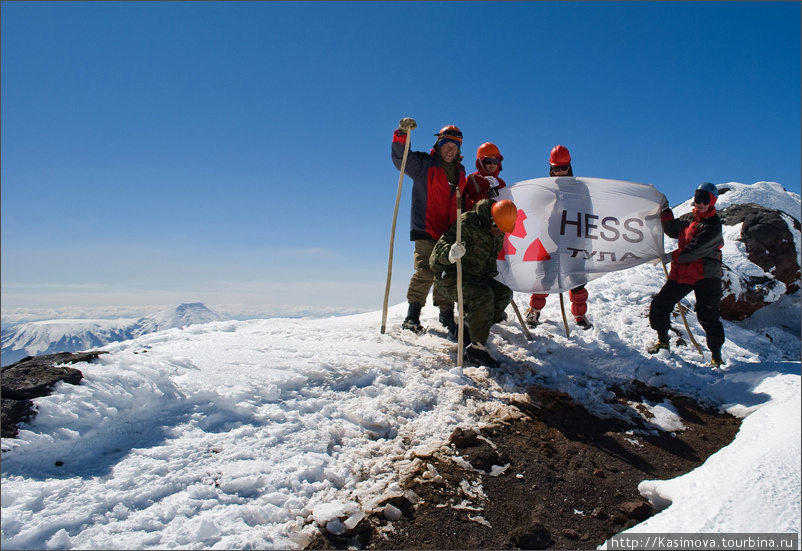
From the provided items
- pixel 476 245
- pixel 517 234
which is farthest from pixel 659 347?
pixel 476 245

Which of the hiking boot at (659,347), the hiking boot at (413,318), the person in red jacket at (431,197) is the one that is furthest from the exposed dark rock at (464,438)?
the hiking boot at (659,347)

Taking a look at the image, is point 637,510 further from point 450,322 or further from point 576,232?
point 576,232

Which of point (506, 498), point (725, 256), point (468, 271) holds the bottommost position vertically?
point (506, 498)

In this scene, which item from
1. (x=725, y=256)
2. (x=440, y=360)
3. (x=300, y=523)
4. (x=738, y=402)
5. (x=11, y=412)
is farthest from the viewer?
(x=725, y=256)

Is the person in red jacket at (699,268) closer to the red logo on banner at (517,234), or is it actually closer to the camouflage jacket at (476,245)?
the red logo on banner at (517,234)

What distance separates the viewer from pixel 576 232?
6.02 meters

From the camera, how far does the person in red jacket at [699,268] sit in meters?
5.38

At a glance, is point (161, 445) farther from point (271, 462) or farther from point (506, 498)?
point (506, 498)

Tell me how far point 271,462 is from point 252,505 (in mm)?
402

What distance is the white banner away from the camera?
5887 mm

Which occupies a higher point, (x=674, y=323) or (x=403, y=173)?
(x=403, y=173)

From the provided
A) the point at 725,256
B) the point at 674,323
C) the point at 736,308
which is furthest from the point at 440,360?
the point at 725,256

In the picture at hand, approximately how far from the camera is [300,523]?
2588 mm

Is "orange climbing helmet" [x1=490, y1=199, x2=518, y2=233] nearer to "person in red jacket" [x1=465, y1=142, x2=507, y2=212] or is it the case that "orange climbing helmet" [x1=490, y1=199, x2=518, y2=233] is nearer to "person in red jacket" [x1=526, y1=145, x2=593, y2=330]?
"person in red jacket" [x1=465, y1=142, x2=507, y2=212]
